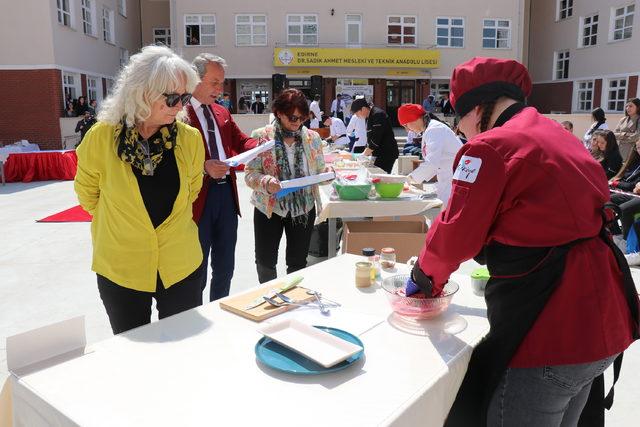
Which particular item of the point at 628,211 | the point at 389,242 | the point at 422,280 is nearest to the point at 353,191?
the point at 389,242

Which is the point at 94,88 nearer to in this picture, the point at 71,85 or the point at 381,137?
the point at 71,85

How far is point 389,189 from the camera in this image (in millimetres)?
4316

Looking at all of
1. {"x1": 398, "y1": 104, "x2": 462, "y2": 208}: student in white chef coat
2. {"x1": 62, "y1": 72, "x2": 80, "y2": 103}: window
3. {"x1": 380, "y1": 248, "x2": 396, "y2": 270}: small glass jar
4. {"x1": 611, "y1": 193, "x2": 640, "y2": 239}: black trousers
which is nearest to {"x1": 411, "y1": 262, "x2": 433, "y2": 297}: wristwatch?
{"x1": 380, "y1": 248, "x2": 396, "y2": 270}: small glass jar

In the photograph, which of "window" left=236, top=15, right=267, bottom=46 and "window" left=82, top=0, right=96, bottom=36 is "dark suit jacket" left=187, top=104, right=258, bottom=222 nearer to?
"window" left=82, top=0, right=96, bottom=36

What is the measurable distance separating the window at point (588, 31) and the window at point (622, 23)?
3.70 ft

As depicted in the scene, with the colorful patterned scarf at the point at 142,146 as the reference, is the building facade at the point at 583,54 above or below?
above

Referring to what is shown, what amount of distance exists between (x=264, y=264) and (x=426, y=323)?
1856mm

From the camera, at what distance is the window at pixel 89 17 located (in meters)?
18.8

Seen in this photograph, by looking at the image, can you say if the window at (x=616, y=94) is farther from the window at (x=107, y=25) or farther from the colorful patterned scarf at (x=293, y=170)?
the colorful patterned scarf at (x=293, y=170)

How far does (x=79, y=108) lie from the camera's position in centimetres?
1678

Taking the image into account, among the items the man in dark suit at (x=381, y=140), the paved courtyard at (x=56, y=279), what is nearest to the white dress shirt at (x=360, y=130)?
the man in dark suit at (x=381, y=140)

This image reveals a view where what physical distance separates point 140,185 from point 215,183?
0.99 meters

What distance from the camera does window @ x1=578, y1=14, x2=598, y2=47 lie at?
2306cm

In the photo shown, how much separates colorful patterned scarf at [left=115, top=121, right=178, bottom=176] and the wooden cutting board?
2.00 ft
